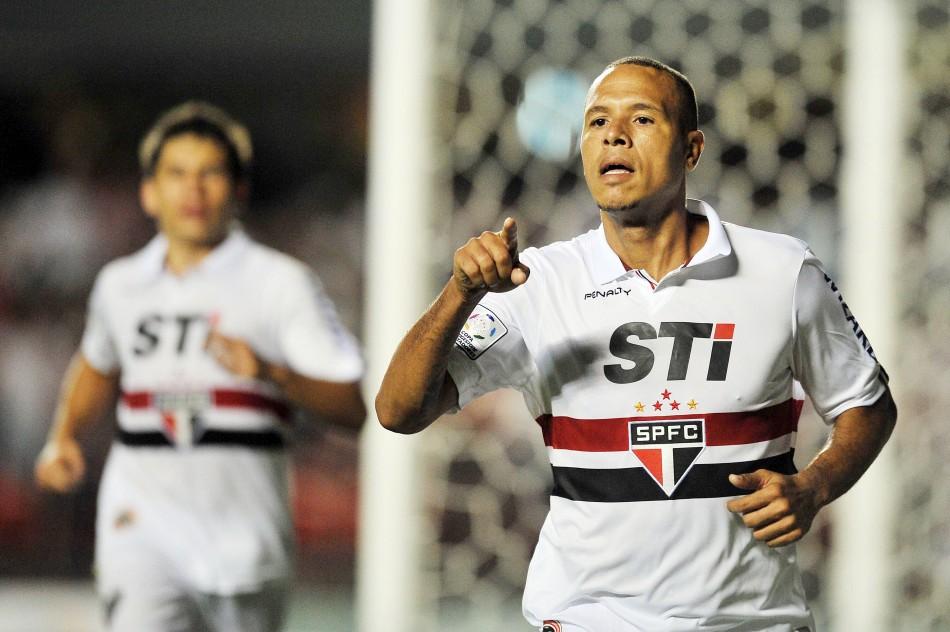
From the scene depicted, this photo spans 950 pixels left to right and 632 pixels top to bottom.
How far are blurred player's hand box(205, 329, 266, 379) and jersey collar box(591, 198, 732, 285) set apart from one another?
1508 mm

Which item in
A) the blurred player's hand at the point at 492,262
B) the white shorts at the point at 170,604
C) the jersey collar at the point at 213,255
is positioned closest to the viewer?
the blurred player's hand at the point at 492,262

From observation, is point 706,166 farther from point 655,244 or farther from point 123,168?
point 123,168

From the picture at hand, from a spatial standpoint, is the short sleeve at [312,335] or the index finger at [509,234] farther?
the short sleeve at [312,335]

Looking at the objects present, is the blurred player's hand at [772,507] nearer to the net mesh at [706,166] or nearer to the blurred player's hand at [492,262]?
the blurred player's hand at [492,262]

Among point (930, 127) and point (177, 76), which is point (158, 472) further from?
point (177, 76)

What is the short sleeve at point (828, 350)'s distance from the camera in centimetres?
246

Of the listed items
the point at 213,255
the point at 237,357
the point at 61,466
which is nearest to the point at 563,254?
the point at 237,357

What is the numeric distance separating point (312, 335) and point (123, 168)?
276 inches

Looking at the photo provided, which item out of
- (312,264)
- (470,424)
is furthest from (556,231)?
(312,264)

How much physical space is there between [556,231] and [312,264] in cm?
459

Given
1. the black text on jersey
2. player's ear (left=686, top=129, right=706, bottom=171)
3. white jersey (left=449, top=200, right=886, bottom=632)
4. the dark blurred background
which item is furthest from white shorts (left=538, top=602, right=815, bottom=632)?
the dark blurred background

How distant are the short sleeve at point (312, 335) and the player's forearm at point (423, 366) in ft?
4.46

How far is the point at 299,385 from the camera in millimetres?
3738

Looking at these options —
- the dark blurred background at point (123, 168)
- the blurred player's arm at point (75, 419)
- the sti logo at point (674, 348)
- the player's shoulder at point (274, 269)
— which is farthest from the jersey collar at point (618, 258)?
the dark blurred background at point (123, 168)
